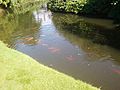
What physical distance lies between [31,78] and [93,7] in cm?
3407

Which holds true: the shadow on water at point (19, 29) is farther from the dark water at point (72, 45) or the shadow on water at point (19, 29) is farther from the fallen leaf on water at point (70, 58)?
the fallen leaf on water at point (70, 58)

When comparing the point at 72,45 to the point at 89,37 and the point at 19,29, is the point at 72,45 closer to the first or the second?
the point at 89,37

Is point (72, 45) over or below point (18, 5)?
over

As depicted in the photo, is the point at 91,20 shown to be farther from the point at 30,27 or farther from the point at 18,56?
the point at 18,56

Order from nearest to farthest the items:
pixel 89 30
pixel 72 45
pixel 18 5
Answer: pixel 72 45 < pixel 89 30 < pixel 18 5

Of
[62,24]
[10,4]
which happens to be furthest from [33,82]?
[10,4]

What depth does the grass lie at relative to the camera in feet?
54.0

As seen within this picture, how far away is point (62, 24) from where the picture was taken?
144 feet

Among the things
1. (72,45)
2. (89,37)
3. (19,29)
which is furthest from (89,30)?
(19,29)

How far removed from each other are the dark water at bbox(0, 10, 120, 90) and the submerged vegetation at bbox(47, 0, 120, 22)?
268cm

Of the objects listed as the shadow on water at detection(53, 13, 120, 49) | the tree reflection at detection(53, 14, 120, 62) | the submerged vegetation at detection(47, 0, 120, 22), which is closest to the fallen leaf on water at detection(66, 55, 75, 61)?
the tree reflection at detection(53, 14, 120, 62)

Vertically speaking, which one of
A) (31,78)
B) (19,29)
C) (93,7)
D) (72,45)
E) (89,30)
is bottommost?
(19,29)

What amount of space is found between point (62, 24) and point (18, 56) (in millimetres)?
22025

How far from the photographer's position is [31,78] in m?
17.6
